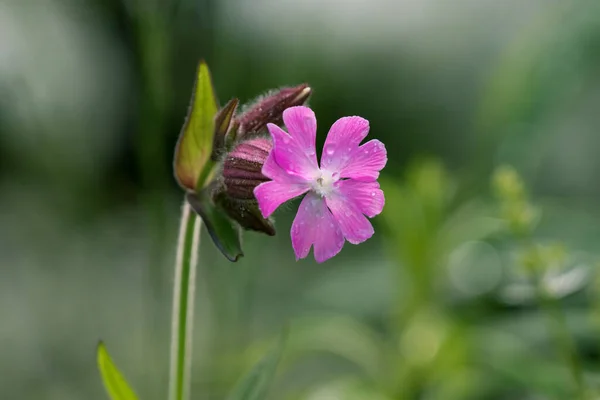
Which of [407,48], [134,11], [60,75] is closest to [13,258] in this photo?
[60,75]

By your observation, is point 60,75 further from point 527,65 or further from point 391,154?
point 391,154

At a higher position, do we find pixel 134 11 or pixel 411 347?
pixel 134 11

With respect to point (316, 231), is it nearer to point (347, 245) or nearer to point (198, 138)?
point (198, 138)

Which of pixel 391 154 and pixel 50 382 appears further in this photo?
pixel 391 154

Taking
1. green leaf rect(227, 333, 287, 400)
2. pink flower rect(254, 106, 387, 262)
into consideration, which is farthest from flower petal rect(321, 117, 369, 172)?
green leaf rect(227, 333, 287, 400)

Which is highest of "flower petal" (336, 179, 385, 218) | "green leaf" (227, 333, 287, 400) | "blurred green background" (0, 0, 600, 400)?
"flower petal" (336, 179, 385, 218)

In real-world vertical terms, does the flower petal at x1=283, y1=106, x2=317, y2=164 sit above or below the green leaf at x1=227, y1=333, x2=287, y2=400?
above

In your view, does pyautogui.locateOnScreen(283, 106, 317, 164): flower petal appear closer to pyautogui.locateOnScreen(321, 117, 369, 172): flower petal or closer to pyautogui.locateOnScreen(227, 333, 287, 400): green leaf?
pyautogui.locateOnScreen(321, 117, 369, 172): flower petal
